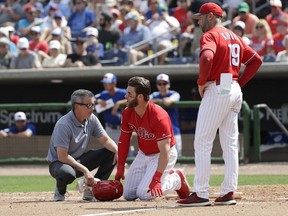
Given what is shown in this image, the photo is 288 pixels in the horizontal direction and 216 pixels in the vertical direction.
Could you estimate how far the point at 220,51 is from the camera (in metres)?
7.66

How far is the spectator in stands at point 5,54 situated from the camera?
17.4 metres

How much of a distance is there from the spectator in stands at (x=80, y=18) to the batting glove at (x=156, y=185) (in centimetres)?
1014

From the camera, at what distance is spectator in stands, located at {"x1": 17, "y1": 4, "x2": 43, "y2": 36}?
18484 millimetres

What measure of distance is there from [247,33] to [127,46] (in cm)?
245

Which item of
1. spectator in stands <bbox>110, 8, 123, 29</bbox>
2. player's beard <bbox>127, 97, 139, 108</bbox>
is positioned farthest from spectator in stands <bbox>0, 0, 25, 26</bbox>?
player's beard <bbox>127, 97, 139, 108</bbox>

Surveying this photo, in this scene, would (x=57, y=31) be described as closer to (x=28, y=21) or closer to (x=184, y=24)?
(x=28, y=21)

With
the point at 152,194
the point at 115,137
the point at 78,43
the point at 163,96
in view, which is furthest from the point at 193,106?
the point at 152,194

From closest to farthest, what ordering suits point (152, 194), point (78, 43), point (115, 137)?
point (152, 194) < point (115, 137) < point (78, 43)

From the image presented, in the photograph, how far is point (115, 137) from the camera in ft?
50.6

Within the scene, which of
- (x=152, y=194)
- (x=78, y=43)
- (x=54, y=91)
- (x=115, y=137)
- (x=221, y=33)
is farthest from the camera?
(x=54, y=91)

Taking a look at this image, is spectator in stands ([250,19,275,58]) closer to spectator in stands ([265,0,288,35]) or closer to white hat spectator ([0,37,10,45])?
spectator in stands ([265,0,288,35])

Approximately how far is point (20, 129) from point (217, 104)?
9193 millimetres

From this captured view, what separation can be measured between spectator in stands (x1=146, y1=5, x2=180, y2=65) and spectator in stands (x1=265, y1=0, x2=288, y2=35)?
1.83 meters

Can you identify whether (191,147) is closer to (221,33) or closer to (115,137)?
(115,137)
